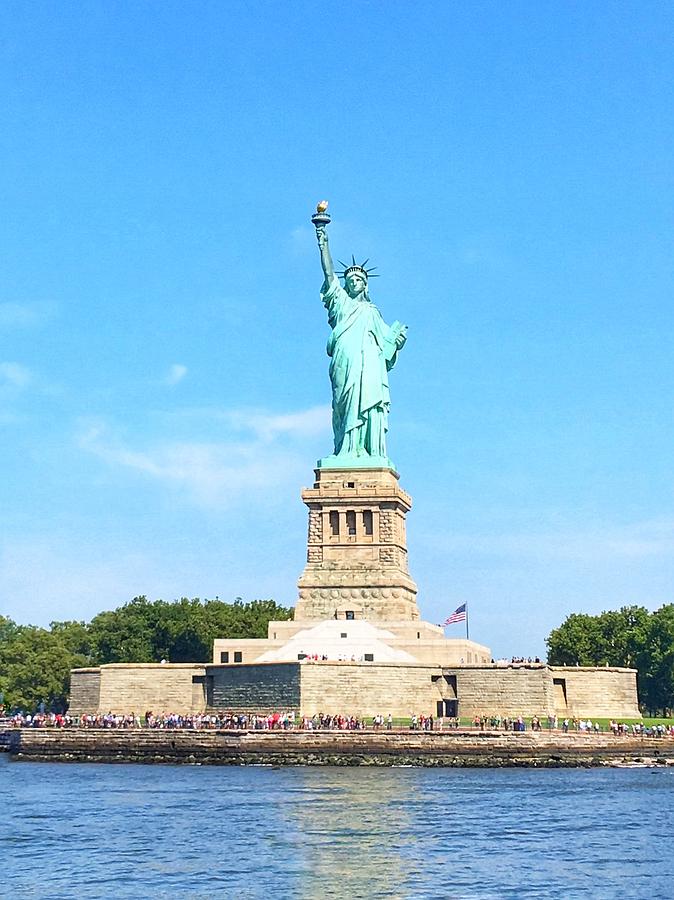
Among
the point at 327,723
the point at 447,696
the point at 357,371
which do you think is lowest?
the point at 327,723

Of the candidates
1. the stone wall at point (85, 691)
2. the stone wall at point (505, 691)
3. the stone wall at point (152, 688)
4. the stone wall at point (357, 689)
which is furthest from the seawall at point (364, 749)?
the stone wall at point (85, 691)

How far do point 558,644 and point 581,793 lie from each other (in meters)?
35.2

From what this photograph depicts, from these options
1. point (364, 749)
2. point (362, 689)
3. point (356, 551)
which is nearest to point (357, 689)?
point (362, 689)

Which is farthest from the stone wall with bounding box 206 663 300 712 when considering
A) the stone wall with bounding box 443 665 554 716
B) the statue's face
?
the statue's face

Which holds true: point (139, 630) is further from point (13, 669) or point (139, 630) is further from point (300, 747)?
point (300, 747)

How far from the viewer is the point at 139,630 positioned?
7362cm

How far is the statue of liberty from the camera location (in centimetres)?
6669

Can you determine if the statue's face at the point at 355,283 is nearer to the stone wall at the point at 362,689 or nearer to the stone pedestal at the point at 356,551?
the stone pedestal at the point at 356,551

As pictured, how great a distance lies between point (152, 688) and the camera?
59125 mm

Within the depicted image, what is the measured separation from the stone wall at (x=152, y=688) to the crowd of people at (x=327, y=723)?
4.02 ft

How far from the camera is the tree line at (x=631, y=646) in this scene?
7106 cm

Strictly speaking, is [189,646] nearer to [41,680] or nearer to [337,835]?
[41,680]

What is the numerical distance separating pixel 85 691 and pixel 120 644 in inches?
472

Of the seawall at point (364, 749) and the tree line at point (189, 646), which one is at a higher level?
the tree line at point (189, 646)
